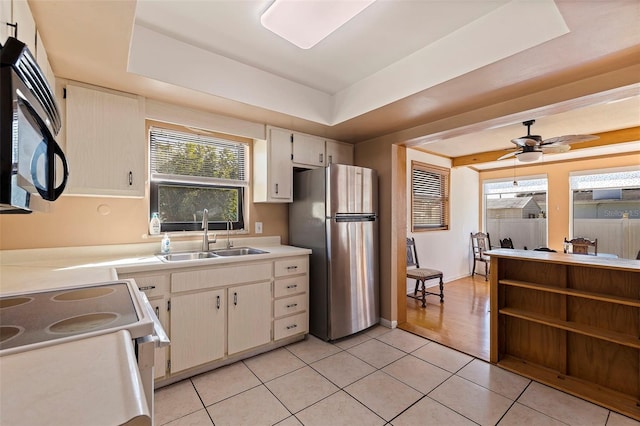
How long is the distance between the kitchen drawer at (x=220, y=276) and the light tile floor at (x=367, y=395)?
2.36ft

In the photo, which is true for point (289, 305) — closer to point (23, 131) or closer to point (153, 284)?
point (153, 284)

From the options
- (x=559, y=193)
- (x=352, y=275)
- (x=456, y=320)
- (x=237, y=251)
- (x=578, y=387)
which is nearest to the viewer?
(x=578, y=387)

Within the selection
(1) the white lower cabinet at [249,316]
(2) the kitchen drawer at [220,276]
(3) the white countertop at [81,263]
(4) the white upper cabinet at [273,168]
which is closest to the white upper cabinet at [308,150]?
(4) the white upper cabinet at [273,168]

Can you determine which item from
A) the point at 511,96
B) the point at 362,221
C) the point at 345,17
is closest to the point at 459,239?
the point at 362,221

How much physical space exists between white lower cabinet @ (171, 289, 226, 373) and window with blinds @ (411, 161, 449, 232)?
132 inches

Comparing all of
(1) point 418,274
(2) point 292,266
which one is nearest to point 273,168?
(2) point 292,266

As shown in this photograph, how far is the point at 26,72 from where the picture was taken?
0.69m

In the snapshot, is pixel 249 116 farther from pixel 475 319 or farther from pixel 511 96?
pixel 475 319

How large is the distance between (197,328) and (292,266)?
96 cm

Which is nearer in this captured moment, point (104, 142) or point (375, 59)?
point (104, 142)

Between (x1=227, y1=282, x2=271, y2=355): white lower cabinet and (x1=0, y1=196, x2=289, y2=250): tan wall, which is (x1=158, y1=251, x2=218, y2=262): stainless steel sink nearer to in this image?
(x1=0, y1=196, x2=289, y2=250): tan wall

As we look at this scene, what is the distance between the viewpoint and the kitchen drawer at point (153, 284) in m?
1.97

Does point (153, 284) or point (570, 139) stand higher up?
point (570, 139)

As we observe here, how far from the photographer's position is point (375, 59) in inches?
89.4
